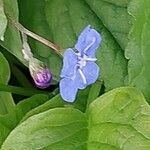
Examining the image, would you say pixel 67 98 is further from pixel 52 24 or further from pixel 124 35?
pixel 52 24

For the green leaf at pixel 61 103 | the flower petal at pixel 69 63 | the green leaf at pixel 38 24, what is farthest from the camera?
the green leaf at pixel 38 24

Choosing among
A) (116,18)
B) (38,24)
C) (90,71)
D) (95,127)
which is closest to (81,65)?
(90,71)

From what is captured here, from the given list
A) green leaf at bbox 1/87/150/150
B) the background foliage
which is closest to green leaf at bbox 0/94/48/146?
the background foliage

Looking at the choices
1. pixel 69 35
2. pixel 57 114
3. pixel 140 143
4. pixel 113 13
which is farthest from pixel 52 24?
pixel 140 143

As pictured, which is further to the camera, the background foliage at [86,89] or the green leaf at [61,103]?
the green leaf at [61,103]

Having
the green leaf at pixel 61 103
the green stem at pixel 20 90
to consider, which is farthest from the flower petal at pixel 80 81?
the green stem at pixel 20 90

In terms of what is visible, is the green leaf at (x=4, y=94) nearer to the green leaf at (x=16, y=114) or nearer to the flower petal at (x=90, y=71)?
the green leaf at (x=16, y=114)

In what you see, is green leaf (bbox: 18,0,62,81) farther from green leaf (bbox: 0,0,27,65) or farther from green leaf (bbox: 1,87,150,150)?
green leaf (bbox: 1,87,150,150)

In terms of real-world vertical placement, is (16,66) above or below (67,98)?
below
